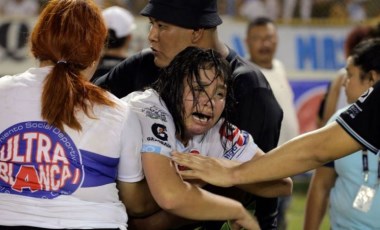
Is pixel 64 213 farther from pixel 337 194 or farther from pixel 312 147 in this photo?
pixel 337 194

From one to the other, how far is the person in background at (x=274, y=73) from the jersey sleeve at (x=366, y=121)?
332 centimetres

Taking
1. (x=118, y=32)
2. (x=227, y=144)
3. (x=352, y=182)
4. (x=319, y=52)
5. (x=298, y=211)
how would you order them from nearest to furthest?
(x=227, y=144)
(x=352, y=182)
(x=118, y=32)
(x=298, y=211)
(x=319, y=52)

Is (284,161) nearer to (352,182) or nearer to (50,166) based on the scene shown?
(50,166)

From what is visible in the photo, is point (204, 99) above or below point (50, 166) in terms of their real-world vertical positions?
above

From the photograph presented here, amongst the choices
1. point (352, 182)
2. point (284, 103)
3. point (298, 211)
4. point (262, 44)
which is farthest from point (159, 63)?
point (298, 211)

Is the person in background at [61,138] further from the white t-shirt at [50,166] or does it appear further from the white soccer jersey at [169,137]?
the white soccer jersey at [169,137]

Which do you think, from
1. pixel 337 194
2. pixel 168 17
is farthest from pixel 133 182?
pixel 337 194

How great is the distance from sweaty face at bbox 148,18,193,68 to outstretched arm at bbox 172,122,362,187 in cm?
78

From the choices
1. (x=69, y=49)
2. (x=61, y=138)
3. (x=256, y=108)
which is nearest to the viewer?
(x=61, y=138)

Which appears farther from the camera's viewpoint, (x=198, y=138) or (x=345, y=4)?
(x=345, y=4)

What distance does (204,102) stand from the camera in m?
3.58

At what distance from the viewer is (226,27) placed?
39.6ft

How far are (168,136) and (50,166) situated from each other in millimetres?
499

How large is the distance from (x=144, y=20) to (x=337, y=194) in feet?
24.0
